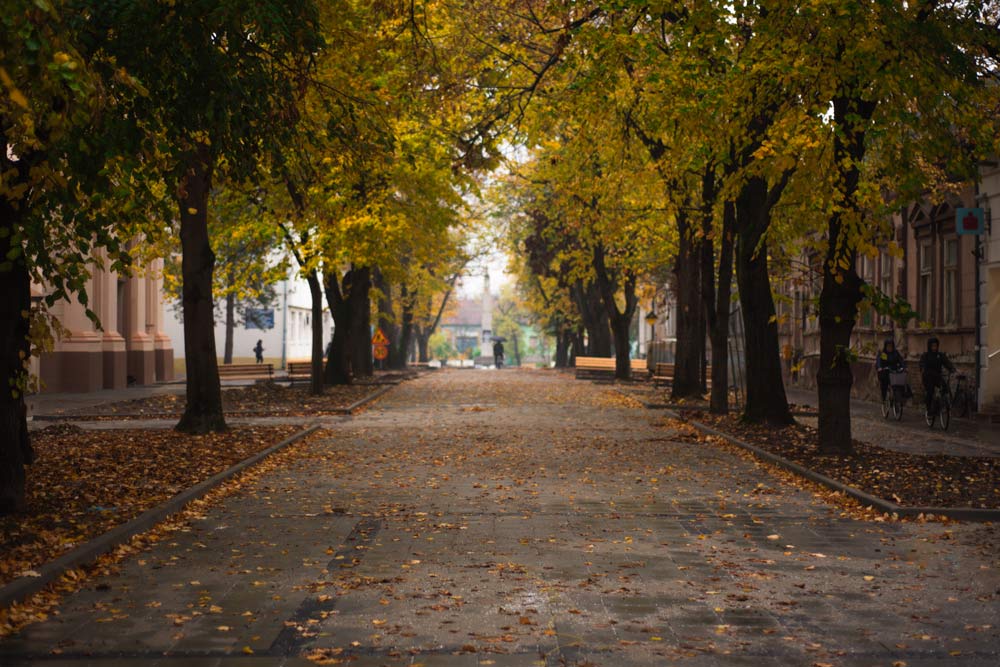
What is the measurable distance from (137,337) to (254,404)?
522 inches

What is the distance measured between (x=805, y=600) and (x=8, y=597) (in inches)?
181

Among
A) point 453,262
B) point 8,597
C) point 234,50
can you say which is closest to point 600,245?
point 453,262

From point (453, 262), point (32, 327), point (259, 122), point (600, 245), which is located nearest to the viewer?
point (32, 327)

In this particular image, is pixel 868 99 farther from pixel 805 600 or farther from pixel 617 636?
pixel 617 636

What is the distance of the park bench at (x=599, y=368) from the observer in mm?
51000

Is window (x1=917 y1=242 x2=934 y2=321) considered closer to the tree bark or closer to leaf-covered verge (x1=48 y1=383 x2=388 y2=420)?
leaf-covered verge (x1=48 y1=383 x2=388 y2=420)

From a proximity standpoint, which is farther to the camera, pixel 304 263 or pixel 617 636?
pixel 304 263

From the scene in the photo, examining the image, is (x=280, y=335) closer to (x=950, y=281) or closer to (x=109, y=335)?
(x=109, y=335)

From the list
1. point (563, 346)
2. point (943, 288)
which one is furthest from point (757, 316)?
point (563, 346)

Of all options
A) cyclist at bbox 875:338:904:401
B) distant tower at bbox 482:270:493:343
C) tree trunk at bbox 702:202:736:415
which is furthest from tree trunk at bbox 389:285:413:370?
distant tower at bbox 482:270:493:343

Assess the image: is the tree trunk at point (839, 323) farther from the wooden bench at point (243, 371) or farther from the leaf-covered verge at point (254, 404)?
the wooden bench at point (243, 371)

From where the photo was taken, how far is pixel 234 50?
10836mm

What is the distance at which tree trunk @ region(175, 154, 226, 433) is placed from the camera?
68.0ft

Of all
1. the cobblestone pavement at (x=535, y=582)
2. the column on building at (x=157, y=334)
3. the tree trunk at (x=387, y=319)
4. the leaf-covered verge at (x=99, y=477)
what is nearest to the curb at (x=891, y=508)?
the cobblestone pavement at (x=535, y=582)
